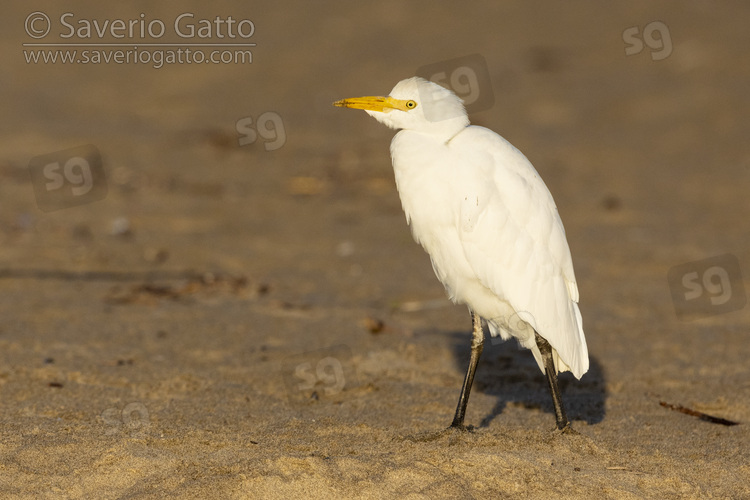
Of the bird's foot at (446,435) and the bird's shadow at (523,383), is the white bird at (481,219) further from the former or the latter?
the bird's shadow at (523,383)

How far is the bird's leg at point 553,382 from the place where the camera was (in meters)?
4.76

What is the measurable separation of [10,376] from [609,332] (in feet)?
15.1

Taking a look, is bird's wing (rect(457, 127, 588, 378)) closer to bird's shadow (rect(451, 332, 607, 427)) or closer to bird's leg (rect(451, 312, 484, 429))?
bird's leg (rect(451, 312, 484, 429))

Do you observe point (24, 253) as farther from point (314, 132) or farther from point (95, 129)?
point (314, 132)

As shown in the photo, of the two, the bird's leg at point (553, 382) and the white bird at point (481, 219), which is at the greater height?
the white bird at point (481, 219)

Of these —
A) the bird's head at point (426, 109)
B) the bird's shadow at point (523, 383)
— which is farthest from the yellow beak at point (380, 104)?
the bird's shadow at point (523, 383)

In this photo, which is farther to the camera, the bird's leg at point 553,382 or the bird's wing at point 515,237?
the bird's leg at point 553,382

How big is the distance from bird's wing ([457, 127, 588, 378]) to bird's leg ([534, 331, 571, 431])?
0.29ft

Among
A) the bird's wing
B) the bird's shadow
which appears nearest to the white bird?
the bird's wing

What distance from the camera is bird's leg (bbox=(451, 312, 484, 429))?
477cm

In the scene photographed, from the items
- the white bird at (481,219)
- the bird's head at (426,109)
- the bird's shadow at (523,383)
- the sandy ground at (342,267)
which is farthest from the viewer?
the bird's shadow at (523,383)

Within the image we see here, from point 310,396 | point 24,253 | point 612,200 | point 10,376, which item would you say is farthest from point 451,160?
point 612,200

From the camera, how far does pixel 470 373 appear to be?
4867 millimetres

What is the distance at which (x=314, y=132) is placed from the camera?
14.1m
